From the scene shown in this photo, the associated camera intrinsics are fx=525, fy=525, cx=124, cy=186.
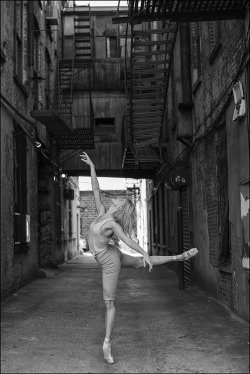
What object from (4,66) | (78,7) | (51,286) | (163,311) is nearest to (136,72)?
(4,66)

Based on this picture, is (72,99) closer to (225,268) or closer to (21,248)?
(21,248)

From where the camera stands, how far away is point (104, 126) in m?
21.8

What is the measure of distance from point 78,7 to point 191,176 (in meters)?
11.5

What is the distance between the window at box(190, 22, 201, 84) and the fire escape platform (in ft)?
11.8

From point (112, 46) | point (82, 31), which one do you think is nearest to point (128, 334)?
point (82, 31)

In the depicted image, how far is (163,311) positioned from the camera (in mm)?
8766

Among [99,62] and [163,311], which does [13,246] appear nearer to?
[163,311]

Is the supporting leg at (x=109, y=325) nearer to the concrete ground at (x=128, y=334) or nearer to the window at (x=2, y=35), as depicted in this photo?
the concrete ground at (x=128, y=334)

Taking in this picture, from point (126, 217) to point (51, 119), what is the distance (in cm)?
900

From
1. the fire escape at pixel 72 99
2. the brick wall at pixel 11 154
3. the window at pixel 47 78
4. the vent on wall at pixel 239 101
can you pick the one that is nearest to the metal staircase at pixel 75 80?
the fire escape at pixel 72 99

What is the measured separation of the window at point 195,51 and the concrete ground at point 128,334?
4899 millimetres

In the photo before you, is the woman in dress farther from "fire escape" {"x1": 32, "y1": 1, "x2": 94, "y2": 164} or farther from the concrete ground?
"fire escape" {"x1": 32, "y1": 1, "x2": 94, "y2": 164}

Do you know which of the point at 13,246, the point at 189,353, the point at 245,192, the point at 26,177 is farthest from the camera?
the point at 26,177

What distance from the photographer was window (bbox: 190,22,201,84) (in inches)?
458
